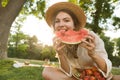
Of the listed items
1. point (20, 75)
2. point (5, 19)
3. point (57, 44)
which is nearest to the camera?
point (57, 44)

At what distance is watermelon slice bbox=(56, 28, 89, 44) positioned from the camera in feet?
12.3

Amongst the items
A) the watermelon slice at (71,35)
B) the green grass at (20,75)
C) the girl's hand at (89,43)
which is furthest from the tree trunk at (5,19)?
the girl's hand at (89,43)

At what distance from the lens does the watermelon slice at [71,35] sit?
3750 mm

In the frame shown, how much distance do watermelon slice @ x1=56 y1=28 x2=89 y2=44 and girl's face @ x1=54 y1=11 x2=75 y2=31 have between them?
8 centimetres

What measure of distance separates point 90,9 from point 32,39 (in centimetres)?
4110

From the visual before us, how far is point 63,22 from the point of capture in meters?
3.91

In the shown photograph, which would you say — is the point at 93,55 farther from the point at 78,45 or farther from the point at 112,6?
the point at 112,6

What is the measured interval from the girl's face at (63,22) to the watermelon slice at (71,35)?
0.26ft

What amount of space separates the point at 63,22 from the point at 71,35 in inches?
8.0

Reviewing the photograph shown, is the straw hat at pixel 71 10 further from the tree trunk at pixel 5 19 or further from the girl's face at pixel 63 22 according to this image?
the tree trunk at pixel 5 19

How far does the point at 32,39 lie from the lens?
203 feet

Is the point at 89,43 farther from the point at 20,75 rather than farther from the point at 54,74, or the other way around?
the point at 20,75

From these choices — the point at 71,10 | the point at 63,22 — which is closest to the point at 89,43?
the point at 63,22

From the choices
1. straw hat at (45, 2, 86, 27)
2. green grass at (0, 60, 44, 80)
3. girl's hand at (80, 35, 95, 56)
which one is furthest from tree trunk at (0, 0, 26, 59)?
girl's hand at (80, 35, 95, 56)
